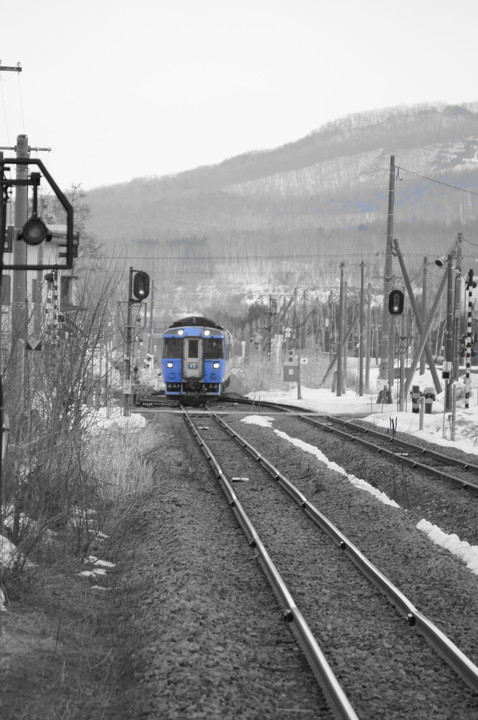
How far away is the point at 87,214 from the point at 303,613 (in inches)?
2023

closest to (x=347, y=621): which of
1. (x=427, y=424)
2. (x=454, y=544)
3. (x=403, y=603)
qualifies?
(x=403, y=603)

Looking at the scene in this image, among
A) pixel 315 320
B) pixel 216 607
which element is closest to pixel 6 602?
pixel 216 607

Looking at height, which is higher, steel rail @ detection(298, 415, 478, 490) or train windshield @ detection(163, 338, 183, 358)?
train windshield @ detection(163, 338, 183, 358)

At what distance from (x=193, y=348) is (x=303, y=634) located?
101 ft

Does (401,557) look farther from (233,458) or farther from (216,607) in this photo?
(233,458)

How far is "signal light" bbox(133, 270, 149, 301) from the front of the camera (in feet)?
61.5

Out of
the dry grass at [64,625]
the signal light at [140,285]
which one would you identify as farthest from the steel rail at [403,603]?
the signal light at [140,285]

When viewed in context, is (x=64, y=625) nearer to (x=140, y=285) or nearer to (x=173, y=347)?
(x=140, y=285)

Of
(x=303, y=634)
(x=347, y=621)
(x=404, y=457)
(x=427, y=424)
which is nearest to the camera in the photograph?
(x=303, y=634)

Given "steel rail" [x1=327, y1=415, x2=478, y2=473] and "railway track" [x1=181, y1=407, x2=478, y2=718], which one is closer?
"railway track" [x1=181, y1=407, x2=478, y2=718]

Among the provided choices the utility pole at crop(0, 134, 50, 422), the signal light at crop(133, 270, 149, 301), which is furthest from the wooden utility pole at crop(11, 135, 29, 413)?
the signal light at crop(133, 270, 149, 301)

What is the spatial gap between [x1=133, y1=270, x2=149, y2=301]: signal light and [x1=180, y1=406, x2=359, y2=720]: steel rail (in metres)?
7.78

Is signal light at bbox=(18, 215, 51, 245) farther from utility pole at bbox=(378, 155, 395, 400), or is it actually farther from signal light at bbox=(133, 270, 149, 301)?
utility pole at bbox=(378, 155, 395, 400)

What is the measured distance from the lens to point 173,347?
37.5 metres
